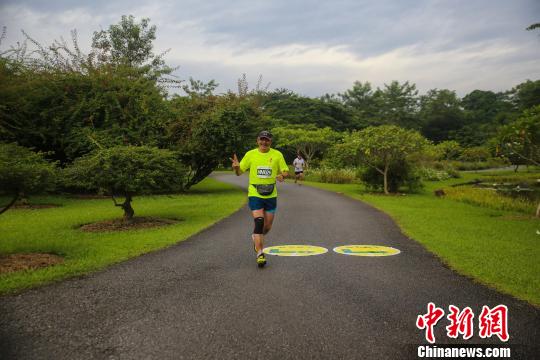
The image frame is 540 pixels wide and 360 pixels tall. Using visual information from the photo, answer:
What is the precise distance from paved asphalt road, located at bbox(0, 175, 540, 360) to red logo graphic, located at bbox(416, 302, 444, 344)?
67 mm

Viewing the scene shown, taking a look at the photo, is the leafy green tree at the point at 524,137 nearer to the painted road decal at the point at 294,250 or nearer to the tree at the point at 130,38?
the painted road decal at the point at 294,250

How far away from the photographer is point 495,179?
3102 centimetres

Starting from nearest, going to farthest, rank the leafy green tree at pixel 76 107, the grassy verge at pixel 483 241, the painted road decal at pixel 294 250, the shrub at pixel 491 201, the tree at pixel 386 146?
1. the grassy verge at pixel 483 241
2. the painted road decal at pixel 294 250
3. the shrub at pixel 491 201
4. the leafy green tree at pixel 76 107
5. the tree at pixel 386 146

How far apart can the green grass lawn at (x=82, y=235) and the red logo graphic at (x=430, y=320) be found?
16.3 feet

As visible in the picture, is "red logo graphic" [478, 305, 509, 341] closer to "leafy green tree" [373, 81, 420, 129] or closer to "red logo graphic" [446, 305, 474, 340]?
"red logo graphic" [446, 305, 474, 340]

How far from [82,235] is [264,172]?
5565 millimetres

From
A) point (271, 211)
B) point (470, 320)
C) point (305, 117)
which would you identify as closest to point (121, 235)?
point (271, 211)

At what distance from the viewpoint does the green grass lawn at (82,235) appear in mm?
6293

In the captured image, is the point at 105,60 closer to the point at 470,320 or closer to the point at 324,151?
the point at 470,320

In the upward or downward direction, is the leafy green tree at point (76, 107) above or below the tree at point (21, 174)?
above

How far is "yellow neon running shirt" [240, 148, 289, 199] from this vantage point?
6.49 metres

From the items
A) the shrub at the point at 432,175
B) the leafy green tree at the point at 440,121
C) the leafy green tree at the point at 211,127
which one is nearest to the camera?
the leafy green tree at the point at 211,127

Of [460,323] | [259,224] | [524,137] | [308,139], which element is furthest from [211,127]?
[308,139]

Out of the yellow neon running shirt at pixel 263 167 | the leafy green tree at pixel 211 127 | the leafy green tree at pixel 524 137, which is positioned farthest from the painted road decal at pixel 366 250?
the leafy green tree at pixel 211 127
